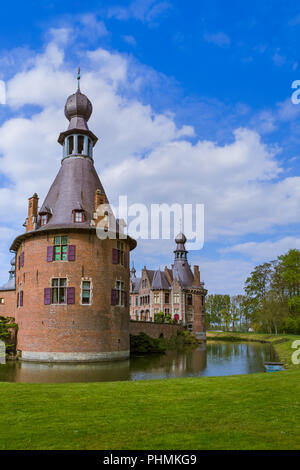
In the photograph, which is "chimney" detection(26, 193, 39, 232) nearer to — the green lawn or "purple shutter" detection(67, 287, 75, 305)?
"purple shutter" detection(67, 287, 75, 305)

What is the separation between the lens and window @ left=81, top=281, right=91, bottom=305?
927 inches

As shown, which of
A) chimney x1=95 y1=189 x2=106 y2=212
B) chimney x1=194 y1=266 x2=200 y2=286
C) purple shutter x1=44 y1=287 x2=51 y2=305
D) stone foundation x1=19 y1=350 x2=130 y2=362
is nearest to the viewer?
stone foundation x1=19 y1=350 x2=130 y2=362

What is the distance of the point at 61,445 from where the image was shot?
5.80 metres

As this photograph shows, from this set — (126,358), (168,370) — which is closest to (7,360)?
(126,358)

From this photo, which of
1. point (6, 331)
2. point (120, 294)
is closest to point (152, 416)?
point (120, 294)

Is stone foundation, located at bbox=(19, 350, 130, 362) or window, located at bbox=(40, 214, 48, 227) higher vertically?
window, located at bbox=(40, 214, 48, 227)

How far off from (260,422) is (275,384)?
525 cm

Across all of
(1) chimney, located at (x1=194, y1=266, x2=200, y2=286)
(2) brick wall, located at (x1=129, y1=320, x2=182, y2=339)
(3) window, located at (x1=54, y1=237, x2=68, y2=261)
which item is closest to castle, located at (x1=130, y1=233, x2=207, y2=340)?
(1) chimney, located at (x1=194, y1=266, x2=200, y2=286)

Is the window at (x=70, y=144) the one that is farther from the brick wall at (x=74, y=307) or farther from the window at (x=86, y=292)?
the window at (x=86, y=292)

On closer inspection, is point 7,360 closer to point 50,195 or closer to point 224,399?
point 50,195

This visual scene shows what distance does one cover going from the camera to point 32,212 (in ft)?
85.0

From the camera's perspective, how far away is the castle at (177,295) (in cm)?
5538

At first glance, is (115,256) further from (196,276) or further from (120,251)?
(196,276)

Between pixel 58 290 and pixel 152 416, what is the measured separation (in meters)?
16.9
